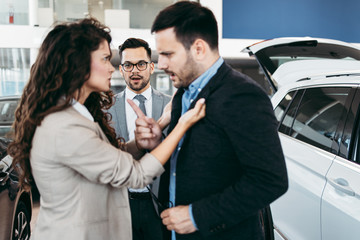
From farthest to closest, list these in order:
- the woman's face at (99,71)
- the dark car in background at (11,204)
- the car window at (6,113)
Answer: the car window at (6,113)
the dark car in background at (11,204)
the woman's face at (99,71)

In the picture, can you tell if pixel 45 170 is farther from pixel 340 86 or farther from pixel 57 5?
pixel 57 5

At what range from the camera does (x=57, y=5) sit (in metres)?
8.46

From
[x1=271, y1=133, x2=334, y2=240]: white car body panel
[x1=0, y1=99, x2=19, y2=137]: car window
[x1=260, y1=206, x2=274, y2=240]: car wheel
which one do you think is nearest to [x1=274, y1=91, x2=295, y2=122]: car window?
[x1=271, y1=133, x2=334, y2=240]: white car body panel

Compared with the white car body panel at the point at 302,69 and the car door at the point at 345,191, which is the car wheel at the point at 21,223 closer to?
the car door at the point at 345,191

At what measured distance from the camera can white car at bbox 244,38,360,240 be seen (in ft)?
5.23

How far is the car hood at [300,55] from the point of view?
2.53m

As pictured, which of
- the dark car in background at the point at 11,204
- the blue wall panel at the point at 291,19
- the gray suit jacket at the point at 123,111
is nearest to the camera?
the gray suit jacket at the point at 123,111

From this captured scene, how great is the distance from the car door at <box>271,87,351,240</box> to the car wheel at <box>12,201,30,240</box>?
1802mm

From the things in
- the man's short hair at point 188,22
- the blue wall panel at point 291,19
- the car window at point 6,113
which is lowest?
the car window at point 6,113

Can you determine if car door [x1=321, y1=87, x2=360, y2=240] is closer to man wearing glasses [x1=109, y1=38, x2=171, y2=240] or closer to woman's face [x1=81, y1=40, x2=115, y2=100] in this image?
man wearing glasses [x1=109, y1=38, x2=171, y2=240]

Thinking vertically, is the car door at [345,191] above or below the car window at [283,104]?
below

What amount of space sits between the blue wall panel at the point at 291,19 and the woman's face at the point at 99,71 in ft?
26.7

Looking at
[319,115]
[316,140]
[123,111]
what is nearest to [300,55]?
[319,115]

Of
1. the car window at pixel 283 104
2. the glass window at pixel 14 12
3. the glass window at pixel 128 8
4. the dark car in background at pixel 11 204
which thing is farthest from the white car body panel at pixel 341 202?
the glass window at pixel 14 12
